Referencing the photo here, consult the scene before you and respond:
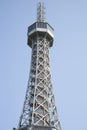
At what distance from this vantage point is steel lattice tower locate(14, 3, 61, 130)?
232 feet

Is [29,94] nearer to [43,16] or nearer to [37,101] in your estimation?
[37,101]

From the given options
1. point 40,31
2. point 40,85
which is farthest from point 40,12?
point 40,85

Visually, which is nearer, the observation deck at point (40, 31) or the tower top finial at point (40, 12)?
the observation deck at point (40, 31)

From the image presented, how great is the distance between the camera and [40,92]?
7644cm

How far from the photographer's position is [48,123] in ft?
234

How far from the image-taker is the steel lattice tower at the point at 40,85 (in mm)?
70562

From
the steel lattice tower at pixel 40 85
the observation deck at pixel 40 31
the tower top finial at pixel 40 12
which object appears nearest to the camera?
the steel lattice tower at pixel 40 85

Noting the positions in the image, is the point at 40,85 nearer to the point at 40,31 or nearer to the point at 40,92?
the point at 40,92

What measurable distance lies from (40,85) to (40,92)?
270 centimetres

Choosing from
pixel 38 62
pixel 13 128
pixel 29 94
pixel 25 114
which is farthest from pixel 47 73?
pixel 13 128

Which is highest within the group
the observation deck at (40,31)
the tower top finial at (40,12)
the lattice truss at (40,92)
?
the tower top finial at (40,12)

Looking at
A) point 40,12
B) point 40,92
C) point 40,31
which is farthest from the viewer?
point 40,12

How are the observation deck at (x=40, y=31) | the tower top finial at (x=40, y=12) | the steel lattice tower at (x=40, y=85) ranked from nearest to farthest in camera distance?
the steel lattice tower at (x=40, y=85)
the observation deck at (x=40, y=31)
the tower top finial at (x=40, y=12)

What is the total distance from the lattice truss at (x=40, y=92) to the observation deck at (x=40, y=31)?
130cm
